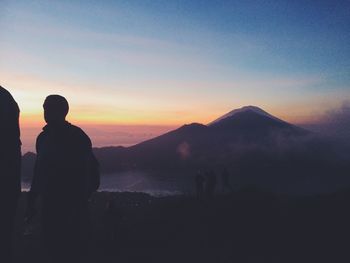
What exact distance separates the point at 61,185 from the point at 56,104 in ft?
3.19

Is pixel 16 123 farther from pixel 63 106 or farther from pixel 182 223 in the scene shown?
pixel 182 223

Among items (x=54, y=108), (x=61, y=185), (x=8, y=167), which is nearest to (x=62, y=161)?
(x=61, y=185)

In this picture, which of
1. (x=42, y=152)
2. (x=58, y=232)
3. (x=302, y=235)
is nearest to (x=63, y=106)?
(x=42, y=152)

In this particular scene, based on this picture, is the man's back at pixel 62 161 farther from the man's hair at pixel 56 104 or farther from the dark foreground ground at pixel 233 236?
the dark foreground ground at pixel 233 236

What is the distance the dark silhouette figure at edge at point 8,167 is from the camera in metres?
3.57

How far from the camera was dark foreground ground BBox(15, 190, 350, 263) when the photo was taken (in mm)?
11641

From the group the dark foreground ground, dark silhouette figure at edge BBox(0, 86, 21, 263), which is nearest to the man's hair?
dark silhouette figure at edge BBox(0, 86, 21, 263)

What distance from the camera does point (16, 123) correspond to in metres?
3.73

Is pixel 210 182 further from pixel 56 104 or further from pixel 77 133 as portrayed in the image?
pixel 56 104

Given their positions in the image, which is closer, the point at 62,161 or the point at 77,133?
the point at 62,161

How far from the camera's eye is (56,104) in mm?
4809

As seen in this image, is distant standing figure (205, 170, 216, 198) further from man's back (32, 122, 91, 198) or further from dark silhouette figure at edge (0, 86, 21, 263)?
dark silhouette figure at edge (0, 86, 21, 263)

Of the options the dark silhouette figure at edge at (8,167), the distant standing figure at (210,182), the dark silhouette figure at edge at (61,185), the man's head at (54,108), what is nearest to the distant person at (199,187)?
the distant standing figure at (210,182)

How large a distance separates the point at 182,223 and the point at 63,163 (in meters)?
12.2
